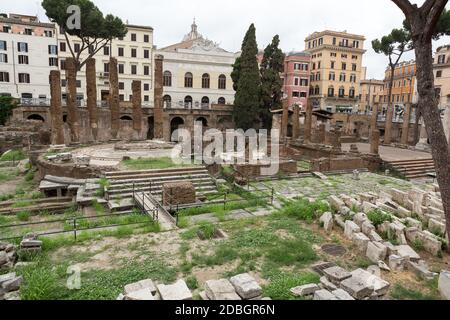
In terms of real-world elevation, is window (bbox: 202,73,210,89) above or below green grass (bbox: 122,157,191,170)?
above

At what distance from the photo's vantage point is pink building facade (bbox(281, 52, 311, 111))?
5503 centimetres

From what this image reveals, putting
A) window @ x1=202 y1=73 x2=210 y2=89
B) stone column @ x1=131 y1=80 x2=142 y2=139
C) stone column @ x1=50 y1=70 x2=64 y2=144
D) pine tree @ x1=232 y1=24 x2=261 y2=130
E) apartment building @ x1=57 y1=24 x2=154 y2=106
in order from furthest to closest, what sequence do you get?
window @ x1=202 y1=73 x2=210 y2=89 < apartment building @ x1=57 y1=24 x2=154 y2=106 < pine tree @ x1=232 y1=24 x2=261 y2=130 < stone column @ x1=131 y1=80 x2=142 y2=139 < stone column @ x1=50 y1=70 x2=64 y2=144

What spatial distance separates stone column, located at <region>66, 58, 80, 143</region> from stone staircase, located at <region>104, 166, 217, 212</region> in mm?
10242

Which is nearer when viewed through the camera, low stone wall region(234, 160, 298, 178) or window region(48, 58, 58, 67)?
low stone wall region(234, 160, 298, 178)

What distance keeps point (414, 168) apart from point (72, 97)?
23767 millimetres

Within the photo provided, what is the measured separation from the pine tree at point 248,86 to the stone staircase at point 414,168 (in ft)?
61.2

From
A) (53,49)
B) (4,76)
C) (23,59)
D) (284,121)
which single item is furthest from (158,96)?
(4,76)

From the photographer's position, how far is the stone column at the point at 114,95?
83.0ft

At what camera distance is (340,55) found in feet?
181

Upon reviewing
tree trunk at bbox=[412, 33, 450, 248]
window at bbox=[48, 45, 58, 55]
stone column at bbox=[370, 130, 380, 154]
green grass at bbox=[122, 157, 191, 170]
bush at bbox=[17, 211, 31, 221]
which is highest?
window at bbox=[48, 45, 58, 55]

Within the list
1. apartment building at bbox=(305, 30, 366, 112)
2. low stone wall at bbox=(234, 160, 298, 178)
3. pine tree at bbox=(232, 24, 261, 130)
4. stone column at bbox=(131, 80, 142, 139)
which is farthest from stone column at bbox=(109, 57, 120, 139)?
apartment building at bbox=(305, 30, 366, 112)

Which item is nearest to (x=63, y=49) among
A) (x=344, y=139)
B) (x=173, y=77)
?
(x=173, y=77)

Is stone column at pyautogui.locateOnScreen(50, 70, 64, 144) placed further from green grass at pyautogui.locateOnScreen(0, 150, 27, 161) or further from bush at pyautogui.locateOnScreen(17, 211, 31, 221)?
bush at pyautogui.locateOnScreen(17, 211, 31, 221)
